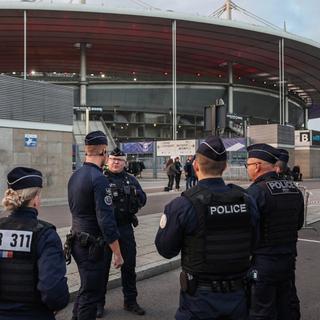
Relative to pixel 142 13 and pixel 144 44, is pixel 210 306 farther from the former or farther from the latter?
pixel 144 44

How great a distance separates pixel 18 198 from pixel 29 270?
43 cm

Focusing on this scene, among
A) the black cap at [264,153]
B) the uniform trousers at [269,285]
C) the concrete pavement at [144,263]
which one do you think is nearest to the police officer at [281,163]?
the black cap at [264,153]

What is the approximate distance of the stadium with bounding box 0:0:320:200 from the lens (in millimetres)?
44531

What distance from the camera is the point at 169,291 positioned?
6855 mm

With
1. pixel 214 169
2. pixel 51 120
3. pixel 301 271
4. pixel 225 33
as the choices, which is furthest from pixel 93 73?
pixel 214 169

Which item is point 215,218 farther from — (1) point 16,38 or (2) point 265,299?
(1) point 16,38

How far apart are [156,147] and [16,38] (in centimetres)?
2230

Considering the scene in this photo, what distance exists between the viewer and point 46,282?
110 inches

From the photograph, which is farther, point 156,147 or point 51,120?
point 156,147

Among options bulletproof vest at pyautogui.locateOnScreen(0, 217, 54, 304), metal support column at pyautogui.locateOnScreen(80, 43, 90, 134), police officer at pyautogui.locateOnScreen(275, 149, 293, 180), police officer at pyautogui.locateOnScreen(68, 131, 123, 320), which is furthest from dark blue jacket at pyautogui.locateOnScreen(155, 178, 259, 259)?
metal support column at pyautogui.locateOnScreen(80, 43, 90, 134)

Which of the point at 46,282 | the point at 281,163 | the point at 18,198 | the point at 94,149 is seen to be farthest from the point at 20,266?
the point at 281,163

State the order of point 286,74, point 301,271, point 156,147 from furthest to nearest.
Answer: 1. point 286,74
2. point 156,147
3. point 301,271

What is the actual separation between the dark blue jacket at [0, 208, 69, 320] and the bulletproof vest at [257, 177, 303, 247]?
6.34ft

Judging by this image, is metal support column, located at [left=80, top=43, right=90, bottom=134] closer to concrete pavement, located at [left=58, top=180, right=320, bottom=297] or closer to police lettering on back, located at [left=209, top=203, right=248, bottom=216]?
concrete pavement, located at [left=58, top=180, right=320, bottom=297]
